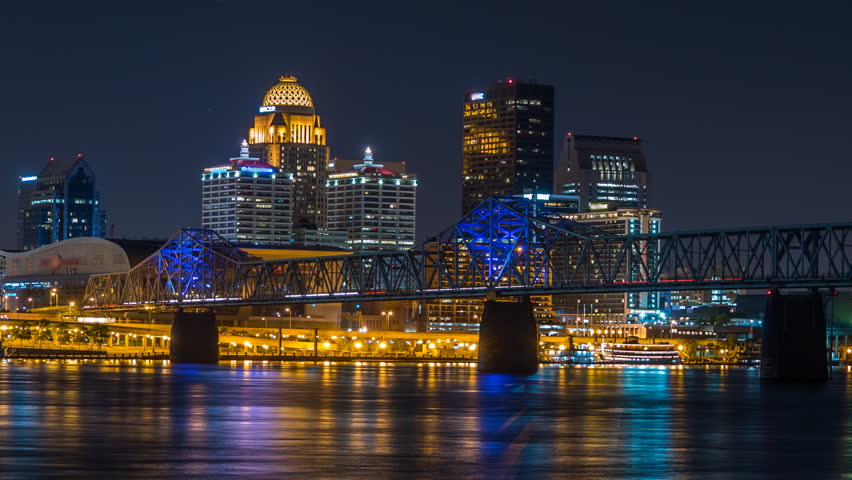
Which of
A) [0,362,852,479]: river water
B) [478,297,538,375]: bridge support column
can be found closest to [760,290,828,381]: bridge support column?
[0,362,852,479]: river water

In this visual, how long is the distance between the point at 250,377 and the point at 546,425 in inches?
2688

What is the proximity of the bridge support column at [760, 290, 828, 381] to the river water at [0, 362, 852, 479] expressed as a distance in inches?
1066

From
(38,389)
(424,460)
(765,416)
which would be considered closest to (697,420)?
(765,416)

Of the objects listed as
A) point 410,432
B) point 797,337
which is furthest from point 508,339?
point 410,432

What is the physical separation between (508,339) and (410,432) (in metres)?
99.6

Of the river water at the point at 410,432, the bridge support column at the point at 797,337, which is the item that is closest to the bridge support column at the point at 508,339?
the bridge support column at the point at 797,337

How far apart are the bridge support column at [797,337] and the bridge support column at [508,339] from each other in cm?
2776

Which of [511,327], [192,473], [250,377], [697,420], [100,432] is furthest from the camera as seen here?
[511,327]

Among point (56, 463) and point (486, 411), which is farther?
point (486, 411)

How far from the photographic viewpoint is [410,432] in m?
68.1

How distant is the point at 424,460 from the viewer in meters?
54.8

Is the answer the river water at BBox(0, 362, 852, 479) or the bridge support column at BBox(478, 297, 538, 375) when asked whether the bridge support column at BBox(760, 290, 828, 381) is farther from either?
the bridge support column at BBox(478, 297, 538, 375)

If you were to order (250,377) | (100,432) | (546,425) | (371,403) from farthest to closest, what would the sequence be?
(250,377), (371,403), (546,425), (100,432)

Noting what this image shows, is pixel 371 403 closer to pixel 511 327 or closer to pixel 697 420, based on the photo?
pixel 697 420
